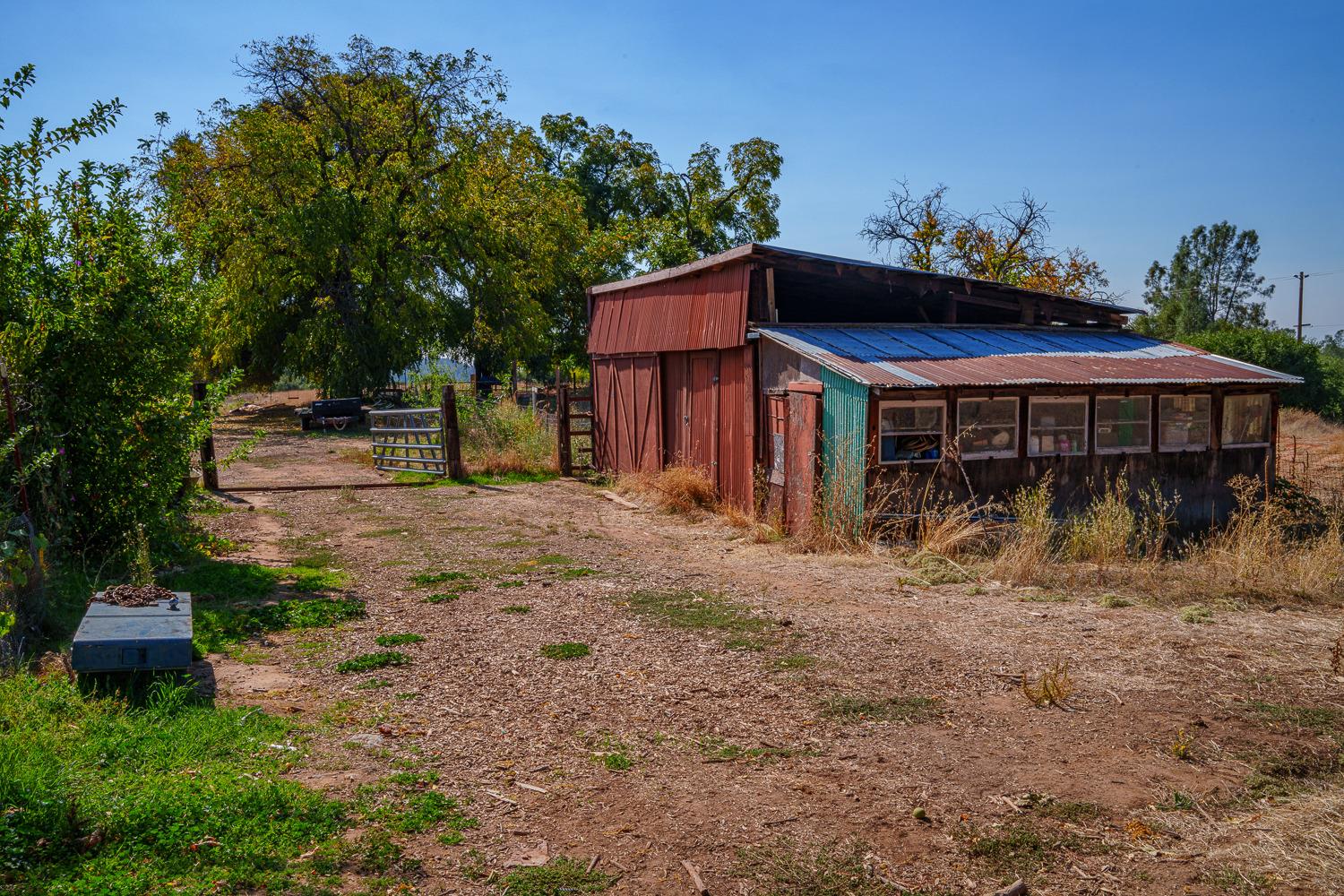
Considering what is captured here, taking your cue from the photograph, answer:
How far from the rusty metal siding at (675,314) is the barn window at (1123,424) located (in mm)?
5161

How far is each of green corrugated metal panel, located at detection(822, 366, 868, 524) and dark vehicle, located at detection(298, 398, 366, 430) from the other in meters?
20.4

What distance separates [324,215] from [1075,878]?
30.0m

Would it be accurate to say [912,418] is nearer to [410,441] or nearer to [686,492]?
[686,492]

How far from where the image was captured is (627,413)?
769 inches

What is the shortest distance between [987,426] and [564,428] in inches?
382

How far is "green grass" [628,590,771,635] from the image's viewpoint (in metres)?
8.33

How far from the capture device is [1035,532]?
10.9 meters

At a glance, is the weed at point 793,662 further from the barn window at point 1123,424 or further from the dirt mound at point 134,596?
the barn window at point 1123,424

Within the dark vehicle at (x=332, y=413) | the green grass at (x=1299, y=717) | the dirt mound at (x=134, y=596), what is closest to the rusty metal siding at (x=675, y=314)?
the dirt mound at (x=134, y=596)

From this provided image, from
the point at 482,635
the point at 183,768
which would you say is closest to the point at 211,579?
the point at 482,635

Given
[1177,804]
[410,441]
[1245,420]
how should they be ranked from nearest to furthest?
[1177,804], [1245,420], [410,441]

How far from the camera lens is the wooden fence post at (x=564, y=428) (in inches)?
792

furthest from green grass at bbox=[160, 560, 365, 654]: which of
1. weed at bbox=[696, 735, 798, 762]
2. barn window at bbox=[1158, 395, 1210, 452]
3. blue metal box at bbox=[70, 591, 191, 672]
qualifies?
barn window at bbox=[1158, 395, 1210, 452]

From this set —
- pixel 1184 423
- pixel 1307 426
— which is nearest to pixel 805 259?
pixel 1184 423
